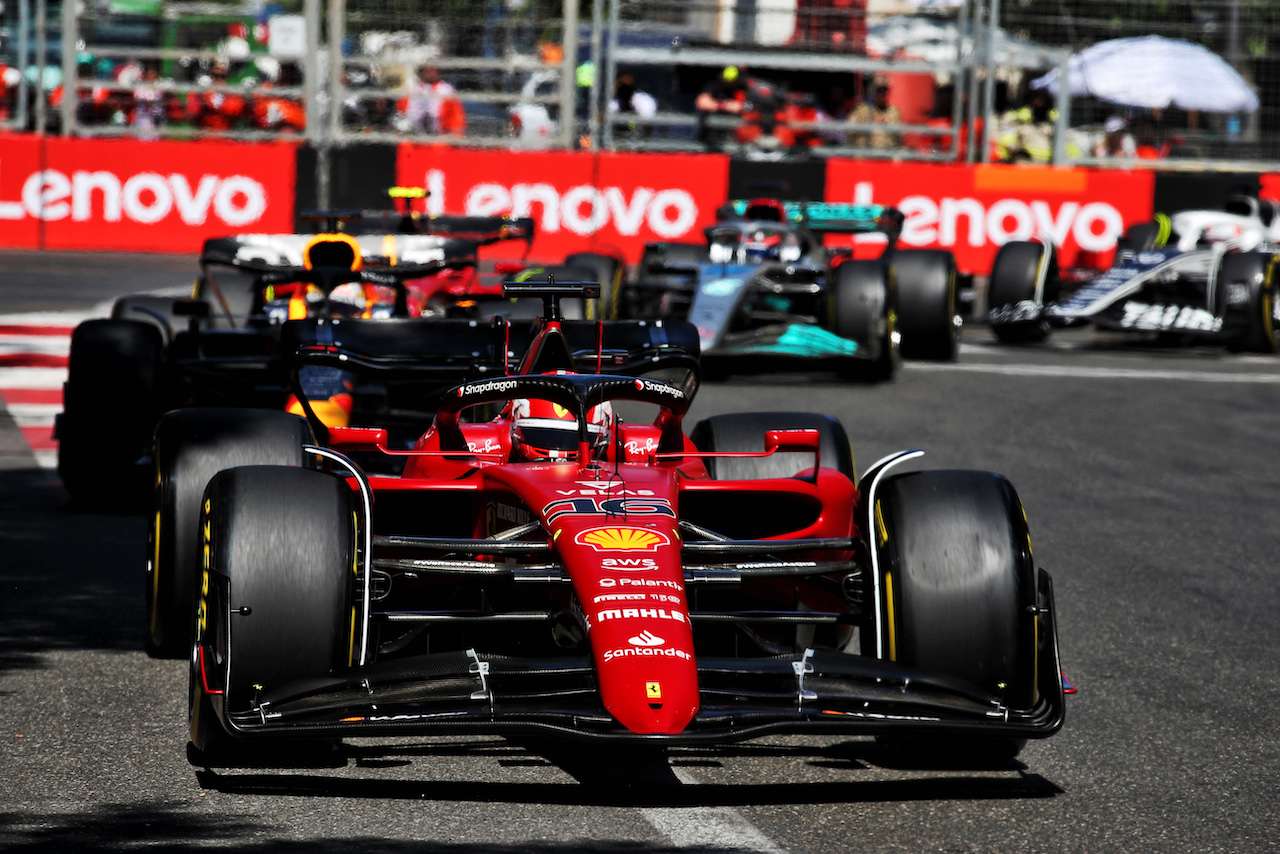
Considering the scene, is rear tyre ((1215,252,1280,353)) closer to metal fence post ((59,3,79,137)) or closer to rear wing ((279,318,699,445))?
rear wing ((279,318,699,445))

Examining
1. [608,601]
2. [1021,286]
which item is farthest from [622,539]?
[1021,286]

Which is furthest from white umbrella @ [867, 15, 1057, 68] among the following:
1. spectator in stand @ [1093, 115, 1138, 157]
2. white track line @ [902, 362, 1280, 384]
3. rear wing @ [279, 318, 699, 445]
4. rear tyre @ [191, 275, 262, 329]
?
rear wing @ [279, 318, 699, 445]

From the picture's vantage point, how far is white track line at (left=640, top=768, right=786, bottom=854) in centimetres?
399

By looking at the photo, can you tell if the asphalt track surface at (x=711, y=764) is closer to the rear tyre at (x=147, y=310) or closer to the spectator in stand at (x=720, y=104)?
the rear tyre at (x=147, y=310)

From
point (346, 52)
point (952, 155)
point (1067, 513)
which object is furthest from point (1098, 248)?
point (1067, 513)

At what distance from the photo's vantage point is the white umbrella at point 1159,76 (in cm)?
1936

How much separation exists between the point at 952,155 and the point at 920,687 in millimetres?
15907

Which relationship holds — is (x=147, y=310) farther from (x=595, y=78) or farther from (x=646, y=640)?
(x=595, y=78)

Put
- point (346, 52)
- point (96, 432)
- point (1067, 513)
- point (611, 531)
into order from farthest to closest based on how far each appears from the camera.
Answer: point (346, 52)
point (1067, 513)
point (96, 432)
point (611, 531)

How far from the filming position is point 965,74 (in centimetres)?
1961

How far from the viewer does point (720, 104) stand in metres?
19.6

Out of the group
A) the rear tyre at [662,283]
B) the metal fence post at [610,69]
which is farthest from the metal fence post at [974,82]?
the rear tyre at [662,283]

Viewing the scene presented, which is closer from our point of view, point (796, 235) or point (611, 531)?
point (611, 531)

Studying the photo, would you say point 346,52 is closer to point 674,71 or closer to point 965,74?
point 674,71
